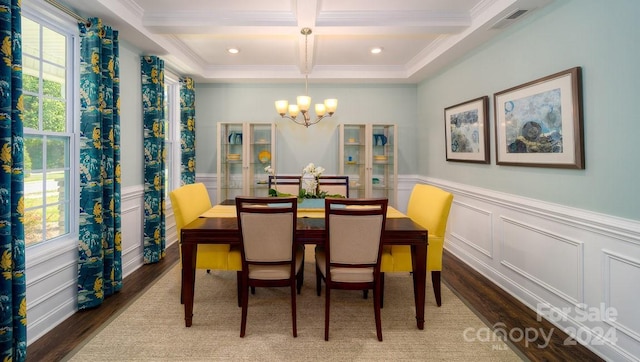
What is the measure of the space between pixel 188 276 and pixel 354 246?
1.28m

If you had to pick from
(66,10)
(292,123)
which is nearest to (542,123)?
(292,123)

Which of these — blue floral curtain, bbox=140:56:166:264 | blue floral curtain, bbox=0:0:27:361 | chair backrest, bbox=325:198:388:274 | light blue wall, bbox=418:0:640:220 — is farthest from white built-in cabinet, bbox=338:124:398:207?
blue floral curtain, bbox=0:0:27:361

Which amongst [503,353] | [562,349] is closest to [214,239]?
[503,353]

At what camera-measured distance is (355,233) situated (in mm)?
2104

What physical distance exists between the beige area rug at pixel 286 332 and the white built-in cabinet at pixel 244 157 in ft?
7.73

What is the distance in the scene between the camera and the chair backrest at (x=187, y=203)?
8.60 ft

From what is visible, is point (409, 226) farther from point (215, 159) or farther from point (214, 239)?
point (215, 159)

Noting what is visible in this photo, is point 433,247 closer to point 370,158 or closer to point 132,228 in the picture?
point 370,158

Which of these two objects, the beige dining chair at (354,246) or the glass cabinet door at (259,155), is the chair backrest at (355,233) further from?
the glass cabinet door at (259,155)

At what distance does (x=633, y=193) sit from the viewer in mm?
1867

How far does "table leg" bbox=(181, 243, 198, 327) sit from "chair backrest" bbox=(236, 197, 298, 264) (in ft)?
1.49

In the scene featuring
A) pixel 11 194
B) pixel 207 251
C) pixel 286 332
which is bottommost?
pixel 286 332

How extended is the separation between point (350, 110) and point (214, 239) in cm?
368

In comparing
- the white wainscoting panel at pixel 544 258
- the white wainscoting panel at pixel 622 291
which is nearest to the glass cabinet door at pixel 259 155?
the white wainscoting panel at pixel 544 258
